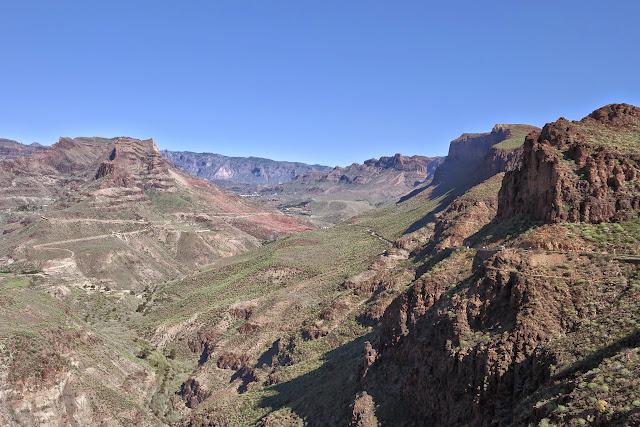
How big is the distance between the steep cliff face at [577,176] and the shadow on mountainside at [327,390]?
1738 cm

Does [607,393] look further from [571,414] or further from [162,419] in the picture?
[162,419]

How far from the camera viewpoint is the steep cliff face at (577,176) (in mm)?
27828

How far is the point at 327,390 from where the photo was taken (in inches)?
1481

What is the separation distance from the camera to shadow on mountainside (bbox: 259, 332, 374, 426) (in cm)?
3338

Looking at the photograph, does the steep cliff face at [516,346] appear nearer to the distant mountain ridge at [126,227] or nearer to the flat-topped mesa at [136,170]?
the distant mountain ridge at [126,227]

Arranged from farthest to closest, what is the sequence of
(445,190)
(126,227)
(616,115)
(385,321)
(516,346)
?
(445,190), (126,227), (616,115), (385,321), (516,346)

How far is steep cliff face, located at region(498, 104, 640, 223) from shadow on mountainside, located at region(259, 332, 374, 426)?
1738cm

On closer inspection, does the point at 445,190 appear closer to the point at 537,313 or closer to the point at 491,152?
the point at 491,152

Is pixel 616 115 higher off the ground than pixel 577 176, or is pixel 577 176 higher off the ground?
pixel 616 115

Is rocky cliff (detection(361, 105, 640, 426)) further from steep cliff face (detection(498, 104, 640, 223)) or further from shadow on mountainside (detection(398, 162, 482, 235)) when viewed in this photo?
shadow on mountainside (detection(398, 162, 482, 235))

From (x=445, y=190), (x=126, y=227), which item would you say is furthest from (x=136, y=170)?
(x=445, y=190)

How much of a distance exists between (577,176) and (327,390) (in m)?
24.7

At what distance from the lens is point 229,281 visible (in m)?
94.4

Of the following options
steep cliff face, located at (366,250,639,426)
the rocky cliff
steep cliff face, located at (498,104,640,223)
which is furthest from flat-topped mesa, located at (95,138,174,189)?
steep cliff face, located at (366,250,639,426)
